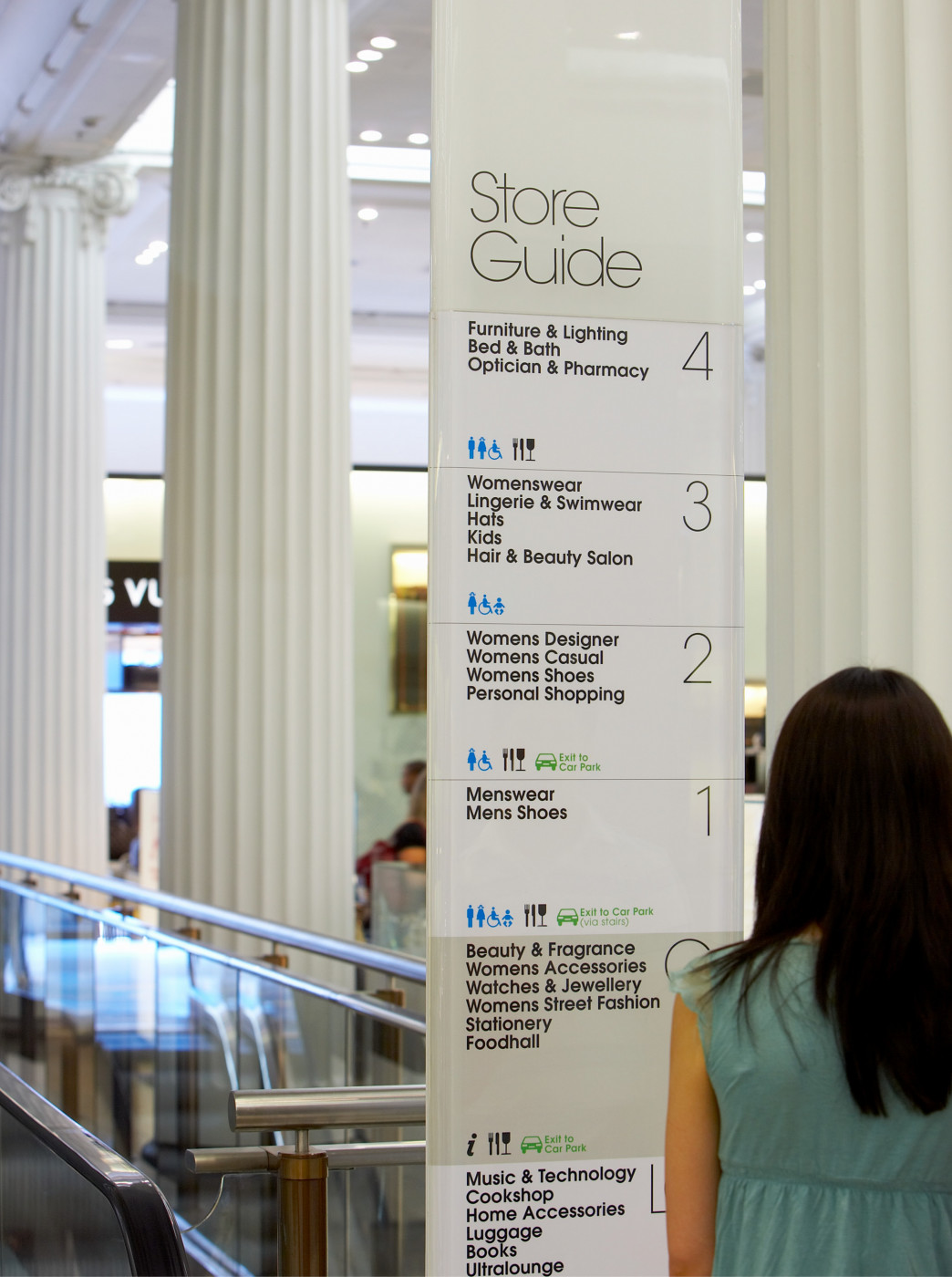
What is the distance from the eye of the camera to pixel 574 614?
7.14 ft

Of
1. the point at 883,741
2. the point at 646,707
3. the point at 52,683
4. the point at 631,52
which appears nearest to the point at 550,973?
the point at 646,707

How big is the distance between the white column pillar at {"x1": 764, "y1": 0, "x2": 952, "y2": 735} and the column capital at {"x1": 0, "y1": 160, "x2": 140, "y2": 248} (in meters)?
11.3

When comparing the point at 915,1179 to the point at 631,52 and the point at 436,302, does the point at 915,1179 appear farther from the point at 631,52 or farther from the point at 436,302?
the point at 631,52

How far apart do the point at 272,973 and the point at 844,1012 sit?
11.6ft

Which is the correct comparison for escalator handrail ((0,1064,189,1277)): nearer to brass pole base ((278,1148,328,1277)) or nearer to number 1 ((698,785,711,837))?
brass pole base ((278,1148,328,1277))

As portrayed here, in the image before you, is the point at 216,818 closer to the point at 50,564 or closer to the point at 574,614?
the point at 574,614

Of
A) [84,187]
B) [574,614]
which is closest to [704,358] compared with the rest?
[574,614]

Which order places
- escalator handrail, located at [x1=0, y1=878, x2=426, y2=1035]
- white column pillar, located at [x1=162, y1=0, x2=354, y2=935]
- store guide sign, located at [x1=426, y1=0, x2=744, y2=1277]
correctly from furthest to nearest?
1. white column pillar, located at [x1=162, y1=0, x2=354, y2=935]
2. escalator handrail, located at [x1=0, y1=878, x2=426, y2=1035]
3. store guide sign, located at [x1=426, y1=0, x2=744, y2=1277]

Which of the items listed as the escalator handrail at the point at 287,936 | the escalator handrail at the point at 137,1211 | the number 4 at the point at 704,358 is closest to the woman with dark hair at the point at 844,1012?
the number 4 at the point at 704,358

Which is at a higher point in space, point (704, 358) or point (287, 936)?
point (704, 358)

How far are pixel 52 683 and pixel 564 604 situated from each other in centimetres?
1122

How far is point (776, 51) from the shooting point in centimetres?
329

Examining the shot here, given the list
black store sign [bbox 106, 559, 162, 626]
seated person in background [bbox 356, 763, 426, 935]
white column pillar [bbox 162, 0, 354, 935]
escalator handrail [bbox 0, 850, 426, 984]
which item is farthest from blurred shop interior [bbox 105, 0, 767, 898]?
escalator handrail [bbox 0, 850, 426, 984]

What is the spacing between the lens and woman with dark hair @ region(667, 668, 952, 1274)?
1662 millimetres
